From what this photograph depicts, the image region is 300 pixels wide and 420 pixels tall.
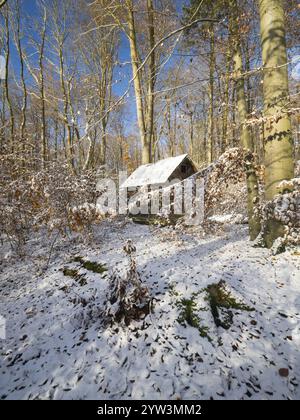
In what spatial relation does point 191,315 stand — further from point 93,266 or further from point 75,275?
point 75,275

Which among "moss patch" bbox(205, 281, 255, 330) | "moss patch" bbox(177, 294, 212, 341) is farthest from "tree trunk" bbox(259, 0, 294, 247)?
"moss patch" bbox(177, 294, 212, 341)

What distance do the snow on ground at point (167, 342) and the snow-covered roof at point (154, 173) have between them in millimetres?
8484

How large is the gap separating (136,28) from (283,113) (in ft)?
39.4

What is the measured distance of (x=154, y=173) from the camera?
1412 centimetres

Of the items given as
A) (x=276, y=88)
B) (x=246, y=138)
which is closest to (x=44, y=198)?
(x=246, y=138)

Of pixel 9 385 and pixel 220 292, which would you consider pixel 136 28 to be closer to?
pixel 220 292

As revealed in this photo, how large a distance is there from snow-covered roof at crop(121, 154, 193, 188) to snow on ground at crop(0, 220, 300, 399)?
848 cm

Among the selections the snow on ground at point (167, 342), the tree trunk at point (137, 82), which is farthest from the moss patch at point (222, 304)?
the tree trunk at point (137, 82)

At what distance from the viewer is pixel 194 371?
2607 millimetres

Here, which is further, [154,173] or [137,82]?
[154,173]

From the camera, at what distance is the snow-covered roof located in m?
13.1

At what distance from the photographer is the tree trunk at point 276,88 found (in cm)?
425

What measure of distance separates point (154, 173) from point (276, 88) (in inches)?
397

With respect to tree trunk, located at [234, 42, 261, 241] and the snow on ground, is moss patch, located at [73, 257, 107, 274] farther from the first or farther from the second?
tree trunk, located at [234, 42, 261, 241]
